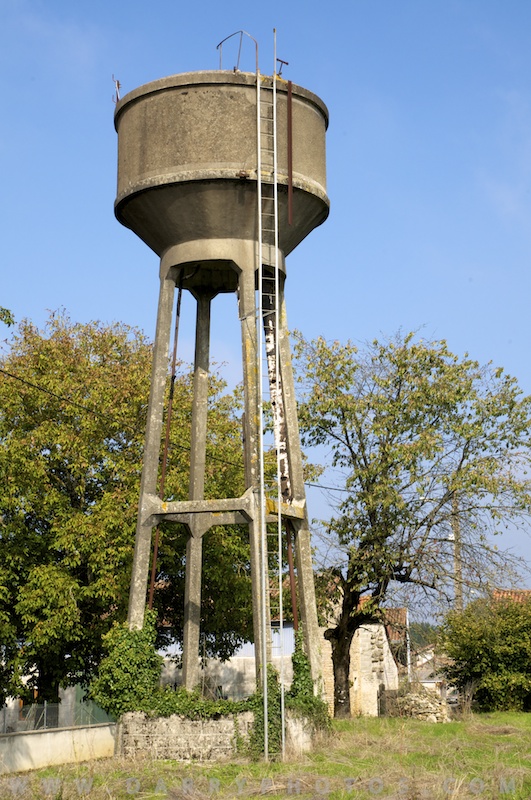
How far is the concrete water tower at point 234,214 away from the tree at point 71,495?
5560mm

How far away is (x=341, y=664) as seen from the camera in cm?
2931

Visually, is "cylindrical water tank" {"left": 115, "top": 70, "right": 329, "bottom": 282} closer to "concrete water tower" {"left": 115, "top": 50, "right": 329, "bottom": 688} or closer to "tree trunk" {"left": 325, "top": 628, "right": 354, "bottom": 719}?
"concrete water tower" {"left": 115, "top": 50, "right": 329, "bottom": 688}

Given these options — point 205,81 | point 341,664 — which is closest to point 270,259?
point 205,81

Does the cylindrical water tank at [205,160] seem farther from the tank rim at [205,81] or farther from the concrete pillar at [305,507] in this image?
Result: the concrete pillar at [305,507]

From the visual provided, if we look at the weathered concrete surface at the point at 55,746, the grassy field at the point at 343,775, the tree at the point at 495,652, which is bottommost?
the grassy field at the point at 343,775

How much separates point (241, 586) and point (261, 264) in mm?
10572

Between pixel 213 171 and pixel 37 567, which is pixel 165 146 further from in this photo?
pixel 37 567

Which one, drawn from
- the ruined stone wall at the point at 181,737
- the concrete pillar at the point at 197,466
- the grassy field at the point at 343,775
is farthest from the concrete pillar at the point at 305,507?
the concrete pillar at the point at 197,466

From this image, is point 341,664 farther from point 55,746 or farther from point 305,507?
point 55,746

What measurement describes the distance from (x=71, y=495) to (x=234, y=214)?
1098cm

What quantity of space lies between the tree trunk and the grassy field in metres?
8.13

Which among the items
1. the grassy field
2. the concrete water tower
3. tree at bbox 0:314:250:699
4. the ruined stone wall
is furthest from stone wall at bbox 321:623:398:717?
the ruined stone wall

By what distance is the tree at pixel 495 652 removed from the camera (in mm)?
30344

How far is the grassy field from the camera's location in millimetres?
12742
